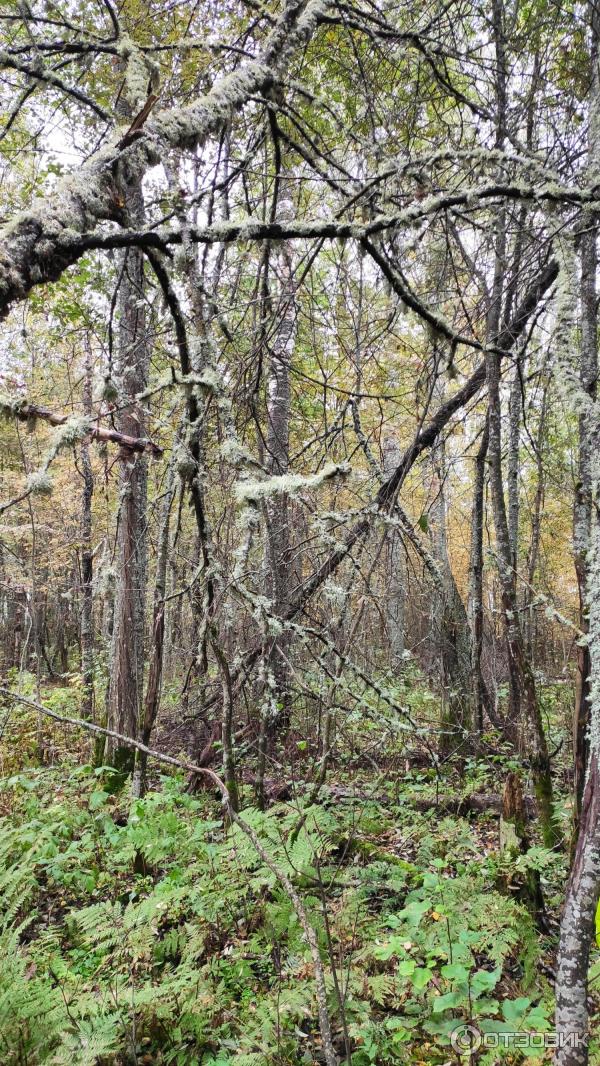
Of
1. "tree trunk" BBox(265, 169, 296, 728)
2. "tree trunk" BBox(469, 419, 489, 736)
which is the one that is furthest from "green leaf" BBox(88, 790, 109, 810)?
"tree trunk" BBox(469, 419, 489, 736)

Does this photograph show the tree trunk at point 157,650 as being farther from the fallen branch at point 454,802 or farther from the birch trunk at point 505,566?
the birch trunk at point 505,566

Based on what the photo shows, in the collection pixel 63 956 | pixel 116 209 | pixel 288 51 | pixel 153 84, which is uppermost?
pixel 288 51

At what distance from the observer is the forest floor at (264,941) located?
2184mm

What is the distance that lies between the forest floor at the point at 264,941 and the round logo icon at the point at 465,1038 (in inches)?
1.0

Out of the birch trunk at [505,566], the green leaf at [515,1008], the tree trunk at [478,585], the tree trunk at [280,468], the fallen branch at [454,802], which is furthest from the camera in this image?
the tree trunk at [478,585]

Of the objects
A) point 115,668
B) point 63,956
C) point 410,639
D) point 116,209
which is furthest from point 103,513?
point 116,209

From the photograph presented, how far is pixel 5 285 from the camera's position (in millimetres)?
1440

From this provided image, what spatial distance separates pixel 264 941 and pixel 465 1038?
47.3 inches

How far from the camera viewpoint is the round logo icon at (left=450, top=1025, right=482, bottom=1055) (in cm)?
210

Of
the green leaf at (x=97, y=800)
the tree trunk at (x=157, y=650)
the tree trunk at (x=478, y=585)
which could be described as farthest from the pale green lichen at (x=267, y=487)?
the green leaf at (x=97, y=800)

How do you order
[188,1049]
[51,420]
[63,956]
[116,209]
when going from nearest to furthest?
[116,209]
[188,1049]
[51,420]
[63,956]

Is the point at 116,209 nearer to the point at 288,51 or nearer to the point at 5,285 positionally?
the point at 5,285

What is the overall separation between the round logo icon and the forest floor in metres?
0.03

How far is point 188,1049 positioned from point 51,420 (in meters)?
2.87
